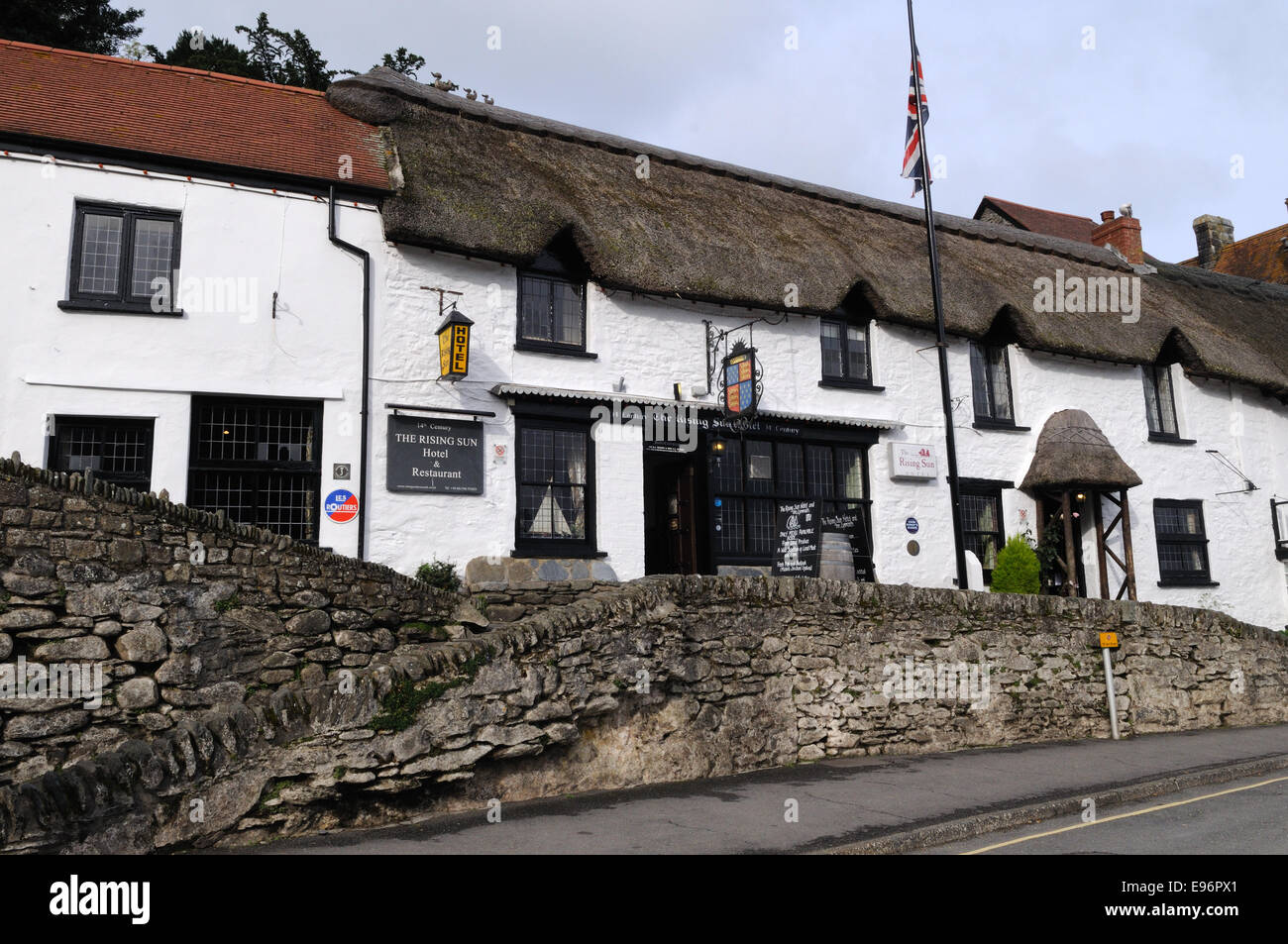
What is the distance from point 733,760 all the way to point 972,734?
4057 mm

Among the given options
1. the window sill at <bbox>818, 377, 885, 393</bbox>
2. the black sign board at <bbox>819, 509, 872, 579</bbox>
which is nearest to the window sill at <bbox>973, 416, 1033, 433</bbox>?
the window sill at <bbox>818, 377, 885, 393</bbox>

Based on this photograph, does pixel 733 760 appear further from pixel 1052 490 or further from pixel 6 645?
pixel 1052 490

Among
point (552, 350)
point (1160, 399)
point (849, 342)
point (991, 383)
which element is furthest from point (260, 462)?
point (1160, 399)

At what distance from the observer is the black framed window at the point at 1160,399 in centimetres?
2100

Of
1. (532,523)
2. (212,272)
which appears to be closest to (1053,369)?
(532,523)

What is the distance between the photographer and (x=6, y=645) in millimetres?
8539

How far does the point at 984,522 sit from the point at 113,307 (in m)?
14.8

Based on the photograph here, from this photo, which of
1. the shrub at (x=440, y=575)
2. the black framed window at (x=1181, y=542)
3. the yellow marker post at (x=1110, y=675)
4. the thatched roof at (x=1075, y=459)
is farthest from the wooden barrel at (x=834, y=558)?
the black framed window at (x=1181, y=542)

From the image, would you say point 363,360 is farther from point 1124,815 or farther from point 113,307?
point 1124,815

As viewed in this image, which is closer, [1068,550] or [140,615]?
[140,615]

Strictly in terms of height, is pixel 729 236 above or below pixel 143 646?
above

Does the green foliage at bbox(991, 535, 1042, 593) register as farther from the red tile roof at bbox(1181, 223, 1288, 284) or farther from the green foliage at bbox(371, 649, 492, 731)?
the red tile roof at bbox(1181, 223, 1288, 284)

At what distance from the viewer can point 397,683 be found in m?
8.63

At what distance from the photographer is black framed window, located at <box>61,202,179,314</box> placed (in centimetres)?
1186
